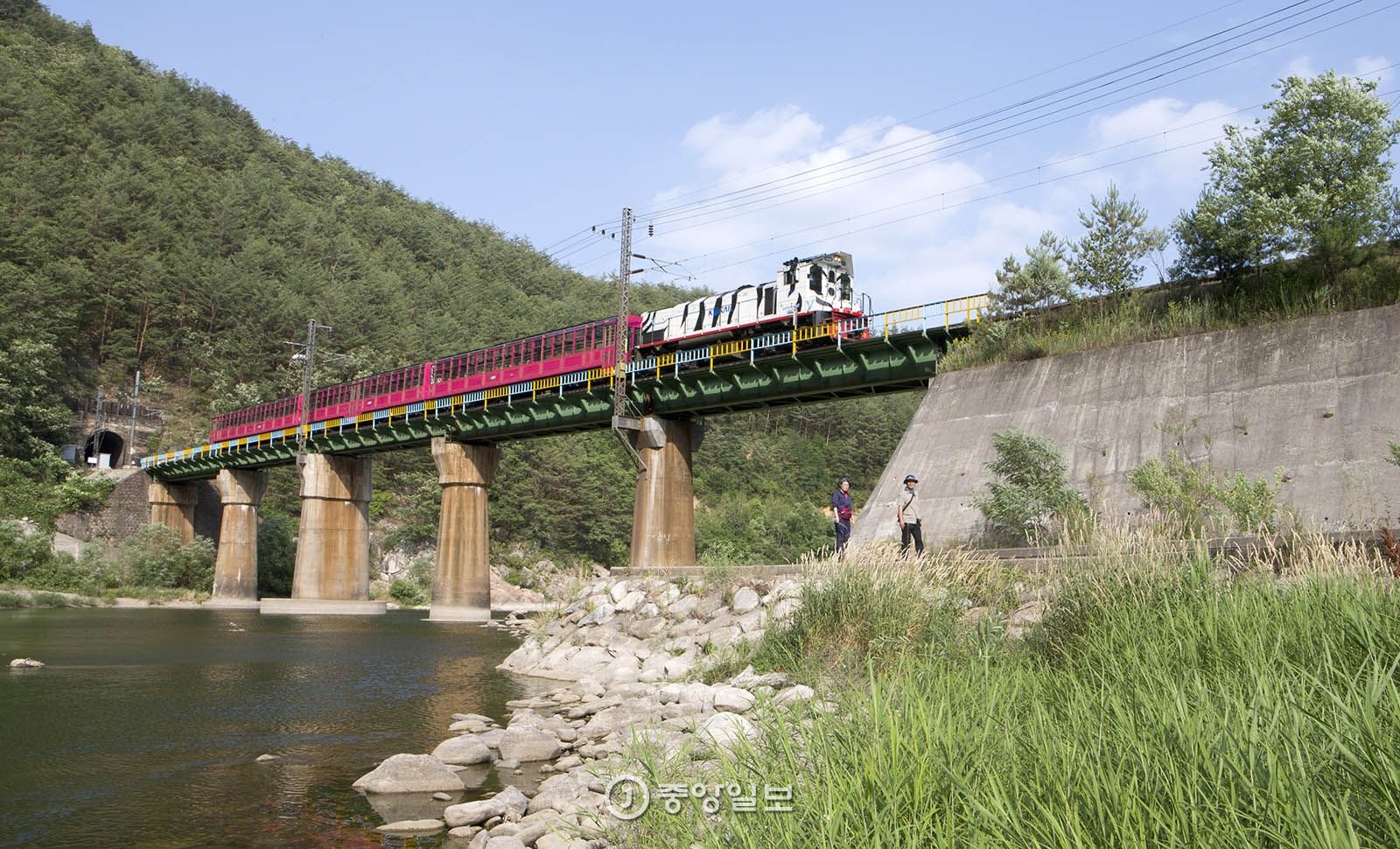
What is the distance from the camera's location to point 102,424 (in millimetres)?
75750

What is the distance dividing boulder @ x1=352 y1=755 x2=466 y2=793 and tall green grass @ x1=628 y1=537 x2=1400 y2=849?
5.21 metres

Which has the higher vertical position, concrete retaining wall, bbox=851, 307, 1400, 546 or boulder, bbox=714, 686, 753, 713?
concrete retaining wall, bbox=851, 307, 1400, 546

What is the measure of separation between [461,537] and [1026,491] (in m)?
37.2

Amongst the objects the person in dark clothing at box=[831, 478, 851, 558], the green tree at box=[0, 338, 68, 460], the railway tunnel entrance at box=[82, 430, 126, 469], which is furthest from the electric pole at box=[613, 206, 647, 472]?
the railway tunnel entrance at box=[82, 430, 126, 469]

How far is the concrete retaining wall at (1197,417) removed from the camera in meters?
16.6

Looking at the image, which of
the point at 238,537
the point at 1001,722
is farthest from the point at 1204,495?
the point at 238,537

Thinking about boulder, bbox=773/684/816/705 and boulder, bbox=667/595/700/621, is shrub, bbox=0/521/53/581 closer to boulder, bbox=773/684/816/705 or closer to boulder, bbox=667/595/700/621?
boulder, bbox=667/595/700/621

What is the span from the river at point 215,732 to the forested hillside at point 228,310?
42.7 metres

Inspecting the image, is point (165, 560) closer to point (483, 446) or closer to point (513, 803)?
point (483, 446)

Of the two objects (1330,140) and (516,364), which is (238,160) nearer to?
(516,364)

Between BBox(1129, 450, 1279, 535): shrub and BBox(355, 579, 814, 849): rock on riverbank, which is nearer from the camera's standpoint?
BBox(355, 579, 814, 849): rock on riverbank

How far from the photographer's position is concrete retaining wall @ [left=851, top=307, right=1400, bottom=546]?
655 inches

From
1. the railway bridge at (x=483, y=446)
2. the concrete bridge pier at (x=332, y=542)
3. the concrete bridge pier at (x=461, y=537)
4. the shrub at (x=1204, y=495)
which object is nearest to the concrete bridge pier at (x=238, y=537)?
the railway bridge at (x=483, y=446)

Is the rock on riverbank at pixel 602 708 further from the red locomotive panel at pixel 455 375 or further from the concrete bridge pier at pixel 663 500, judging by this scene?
the red locomotive panel at pixel 455 375
